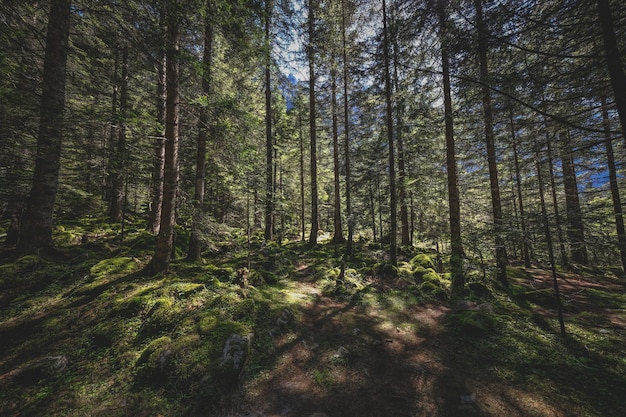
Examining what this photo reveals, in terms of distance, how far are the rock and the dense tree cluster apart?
3.95 m

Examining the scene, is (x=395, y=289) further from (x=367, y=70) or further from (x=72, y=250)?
(x=72, y=250)

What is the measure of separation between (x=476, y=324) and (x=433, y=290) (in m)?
2.96

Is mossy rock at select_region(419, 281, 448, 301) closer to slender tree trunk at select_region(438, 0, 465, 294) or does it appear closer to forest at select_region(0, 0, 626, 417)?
forest at select_region(0, 0, 626, 417)

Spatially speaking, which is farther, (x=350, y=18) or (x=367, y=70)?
(x=350, y=18)

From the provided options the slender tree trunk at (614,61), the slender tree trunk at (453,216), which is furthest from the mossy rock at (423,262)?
the slender tree trunk at (614,61)

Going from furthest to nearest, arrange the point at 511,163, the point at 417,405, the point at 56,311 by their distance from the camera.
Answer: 1. the point at 511,163
2. the point at 56,311
3. the point at 417,405

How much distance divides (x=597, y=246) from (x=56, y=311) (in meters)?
10.8

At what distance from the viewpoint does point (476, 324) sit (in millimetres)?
5902

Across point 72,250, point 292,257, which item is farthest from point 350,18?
point 72,250

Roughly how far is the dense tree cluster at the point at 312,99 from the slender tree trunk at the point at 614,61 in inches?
0.9

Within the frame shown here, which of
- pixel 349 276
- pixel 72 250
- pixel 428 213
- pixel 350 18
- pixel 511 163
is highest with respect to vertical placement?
pixel 350 18

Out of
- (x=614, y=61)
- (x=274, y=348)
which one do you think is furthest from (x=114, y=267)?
(x=614, y=61)

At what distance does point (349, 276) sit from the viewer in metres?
10.0

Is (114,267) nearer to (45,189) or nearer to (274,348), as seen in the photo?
(45,189)
